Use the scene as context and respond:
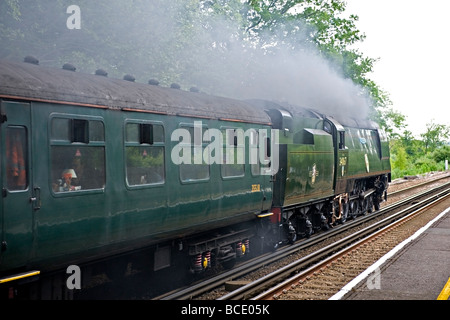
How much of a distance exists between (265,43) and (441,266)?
20.1 m

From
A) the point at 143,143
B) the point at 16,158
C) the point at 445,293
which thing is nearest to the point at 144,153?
the point at 143,143

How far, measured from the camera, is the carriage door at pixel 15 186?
16.3 ft

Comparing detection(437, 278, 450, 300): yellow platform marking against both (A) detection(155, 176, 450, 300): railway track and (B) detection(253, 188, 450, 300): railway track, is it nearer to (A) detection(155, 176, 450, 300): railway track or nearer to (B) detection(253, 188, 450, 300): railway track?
(B) detection(253, 188, 450, 300): railway track

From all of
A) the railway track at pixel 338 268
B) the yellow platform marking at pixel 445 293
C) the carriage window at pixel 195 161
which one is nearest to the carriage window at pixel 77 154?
the carriage window at pixel 195 161

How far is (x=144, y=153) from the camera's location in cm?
689

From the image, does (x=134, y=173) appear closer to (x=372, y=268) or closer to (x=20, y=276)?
(x=20, y=276)

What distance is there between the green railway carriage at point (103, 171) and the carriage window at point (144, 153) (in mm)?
13

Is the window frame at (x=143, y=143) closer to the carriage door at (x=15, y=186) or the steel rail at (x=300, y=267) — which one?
the carriage door at (x=15, y=186)

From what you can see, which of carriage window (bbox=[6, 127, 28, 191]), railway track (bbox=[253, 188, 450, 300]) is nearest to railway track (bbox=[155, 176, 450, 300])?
railway track (bbox=[253, 188, 450, 300])

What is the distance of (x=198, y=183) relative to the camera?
26.2ft

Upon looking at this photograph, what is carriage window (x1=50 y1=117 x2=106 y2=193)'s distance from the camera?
5578 mm

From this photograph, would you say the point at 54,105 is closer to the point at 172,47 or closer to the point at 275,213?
the point at 275,213
